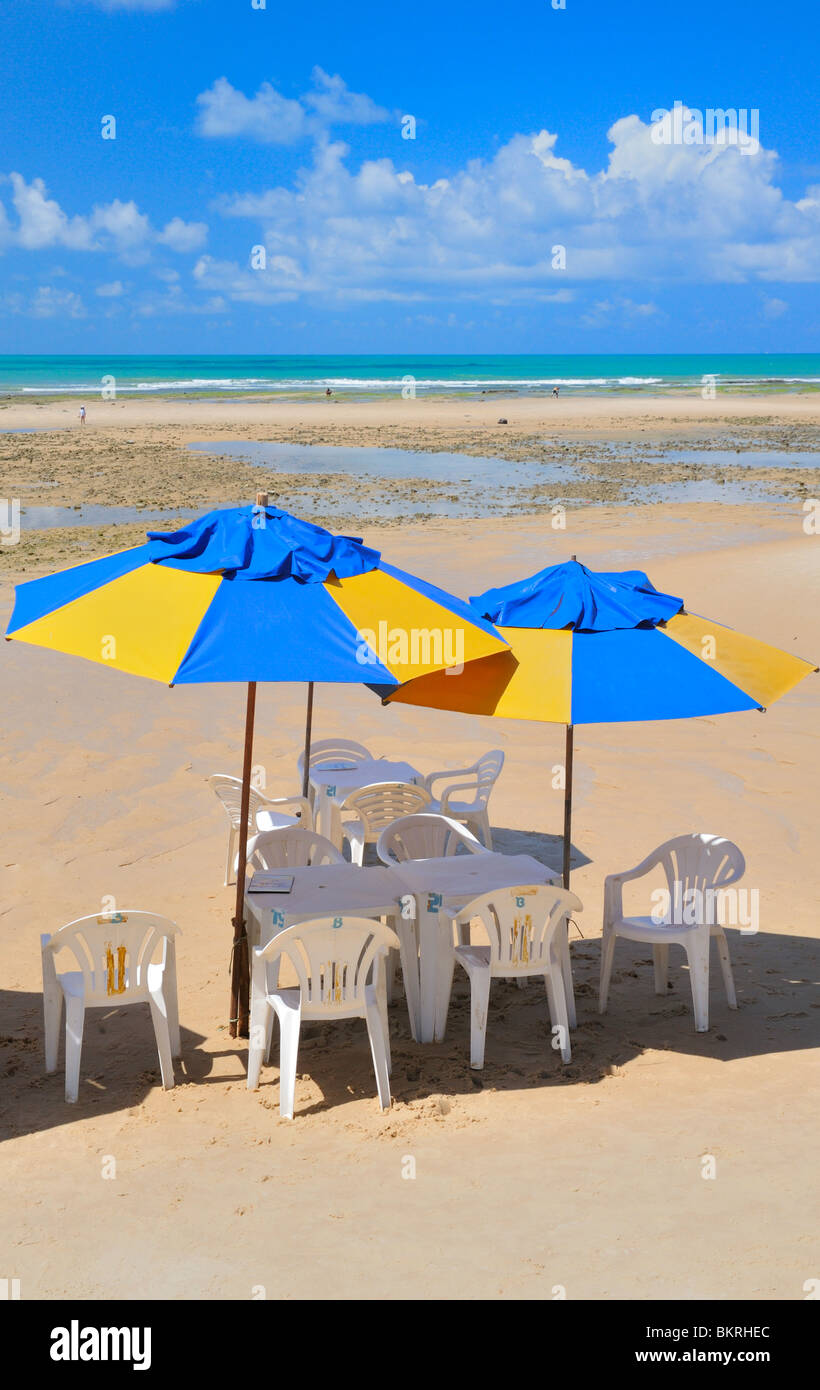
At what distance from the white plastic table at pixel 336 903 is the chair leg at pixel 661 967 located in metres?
1.38

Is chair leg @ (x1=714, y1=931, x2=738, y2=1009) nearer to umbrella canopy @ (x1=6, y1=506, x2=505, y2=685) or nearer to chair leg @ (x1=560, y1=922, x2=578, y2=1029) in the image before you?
chair leg @ (x1=560, y1=922, x2=578, y2=1029)

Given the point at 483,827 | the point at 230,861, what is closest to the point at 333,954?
the point at 230,861

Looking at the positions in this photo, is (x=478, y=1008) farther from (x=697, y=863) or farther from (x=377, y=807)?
(x=377, y=807)

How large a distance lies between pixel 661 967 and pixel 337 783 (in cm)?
267

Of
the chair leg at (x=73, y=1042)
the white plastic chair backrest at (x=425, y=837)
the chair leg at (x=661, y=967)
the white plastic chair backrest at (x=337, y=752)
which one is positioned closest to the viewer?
the chair leg at (x=73, y=1042)

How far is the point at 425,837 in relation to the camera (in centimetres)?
689

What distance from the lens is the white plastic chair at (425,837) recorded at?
6793 mm

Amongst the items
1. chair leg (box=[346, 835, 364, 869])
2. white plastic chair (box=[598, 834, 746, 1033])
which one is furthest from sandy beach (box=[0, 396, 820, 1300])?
chair leg (box=[346, 835, 364, 869])

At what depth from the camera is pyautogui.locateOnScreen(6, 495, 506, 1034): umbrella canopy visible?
15.7ft

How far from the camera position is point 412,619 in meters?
5.27

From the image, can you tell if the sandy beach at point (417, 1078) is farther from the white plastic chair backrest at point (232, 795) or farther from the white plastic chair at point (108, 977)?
the white plastic chair backrest at point (232, 795)

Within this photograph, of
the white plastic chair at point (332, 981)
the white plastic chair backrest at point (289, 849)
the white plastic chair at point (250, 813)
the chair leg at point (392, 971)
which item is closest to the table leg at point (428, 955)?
the white plastic chair at point (332, 981)
